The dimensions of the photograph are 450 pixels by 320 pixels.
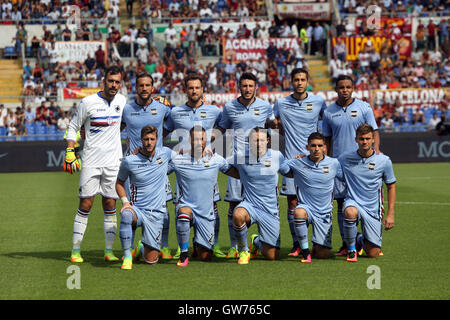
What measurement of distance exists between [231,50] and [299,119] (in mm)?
23693

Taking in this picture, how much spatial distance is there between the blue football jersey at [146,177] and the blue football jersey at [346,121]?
225cm

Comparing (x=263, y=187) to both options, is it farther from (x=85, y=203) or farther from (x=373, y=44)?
(x=373, y=44)

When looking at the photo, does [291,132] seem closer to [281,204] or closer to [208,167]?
[208,167]

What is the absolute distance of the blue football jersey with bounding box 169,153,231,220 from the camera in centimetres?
933

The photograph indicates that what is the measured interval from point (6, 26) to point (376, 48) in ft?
52.7

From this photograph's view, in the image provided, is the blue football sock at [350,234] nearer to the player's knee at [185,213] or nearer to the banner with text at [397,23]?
the player's knee at [185,213]

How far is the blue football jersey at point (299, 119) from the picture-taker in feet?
33.0

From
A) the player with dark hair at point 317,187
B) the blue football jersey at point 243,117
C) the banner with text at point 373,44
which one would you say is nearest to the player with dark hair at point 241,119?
the blue football jersey at point 243,117

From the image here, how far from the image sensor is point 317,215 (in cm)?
944

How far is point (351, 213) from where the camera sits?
931cm

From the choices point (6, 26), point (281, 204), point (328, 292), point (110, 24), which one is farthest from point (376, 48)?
point (328, 292)

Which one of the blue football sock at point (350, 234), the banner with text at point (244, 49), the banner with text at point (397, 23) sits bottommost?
the blue football sock at point (350, 234)

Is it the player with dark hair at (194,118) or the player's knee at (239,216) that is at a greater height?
the player with dark hair at (194,118)

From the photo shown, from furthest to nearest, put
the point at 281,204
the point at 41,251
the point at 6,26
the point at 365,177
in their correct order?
the point at 6,26 < the point at 281,204 < the point at 41,251 < the point at 365,177
